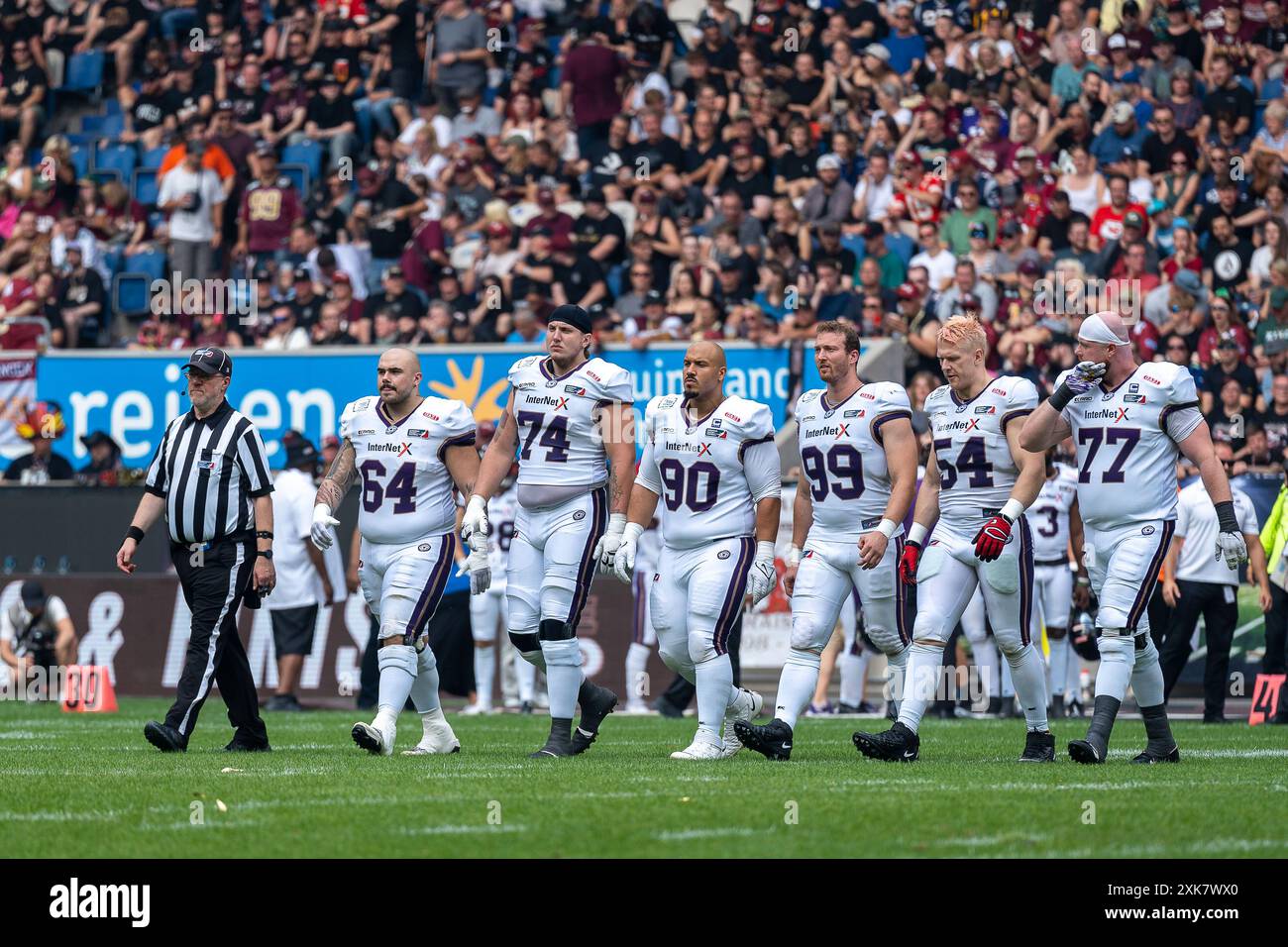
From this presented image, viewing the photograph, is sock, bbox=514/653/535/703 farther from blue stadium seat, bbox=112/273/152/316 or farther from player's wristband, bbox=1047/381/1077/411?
blue stadium seat, bbox=112/273/152/316

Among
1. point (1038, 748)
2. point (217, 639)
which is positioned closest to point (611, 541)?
point (217, 639)

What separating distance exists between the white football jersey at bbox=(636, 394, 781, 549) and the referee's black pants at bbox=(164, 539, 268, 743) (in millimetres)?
2339

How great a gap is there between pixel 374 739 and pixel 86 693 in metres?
6.85

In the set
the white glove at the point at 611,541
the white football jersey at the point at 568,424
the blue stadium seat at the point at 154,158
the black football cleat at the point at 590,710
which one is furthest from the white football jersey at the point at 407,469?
the blue stadium seat at the point at 154,158

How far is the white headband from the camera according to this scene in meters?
9.59

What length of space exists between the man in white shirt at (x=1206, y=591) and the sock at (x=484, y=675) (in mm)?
5182

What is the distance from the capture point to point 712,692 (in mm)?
9812

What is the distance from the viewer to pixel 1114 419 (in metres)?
9.61

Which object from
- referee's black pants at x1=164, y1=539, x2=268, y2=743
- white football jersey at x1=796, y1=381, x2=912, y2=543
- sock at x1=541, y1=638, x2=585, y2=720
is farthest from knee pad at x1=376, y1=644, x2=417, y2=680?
→ white football jersey at x1=796, y1=381, x2=912, y2=543

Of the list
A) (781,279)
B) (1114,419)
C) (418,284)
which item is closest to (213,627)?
(1114,419)

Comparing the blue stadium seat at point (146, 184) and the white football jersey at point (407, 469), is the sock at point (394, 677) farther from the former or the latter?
the blue stadium seat at point (146, 184)

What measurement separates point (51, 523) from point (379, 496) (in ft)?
28.4

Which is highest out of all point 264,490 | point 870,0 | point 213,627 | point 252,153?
point 870,0
